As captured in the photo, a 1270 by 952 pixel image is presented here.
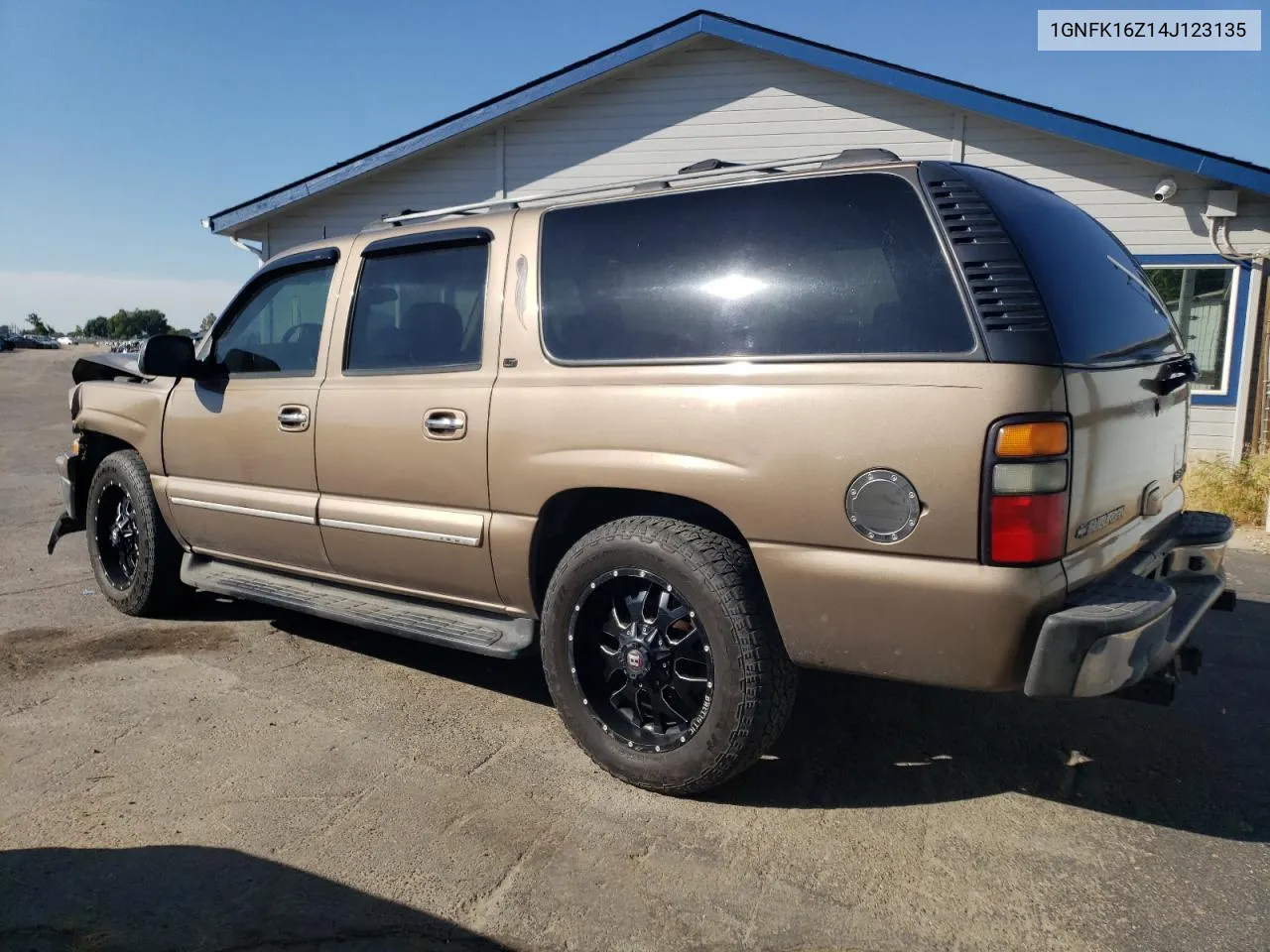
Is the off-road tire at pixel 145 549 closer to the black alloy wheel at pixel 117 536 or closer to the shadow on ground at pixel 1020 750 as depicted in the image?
the black alloy wheel at pixel 117 536

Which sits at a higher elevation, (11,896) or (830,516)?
(830,516)

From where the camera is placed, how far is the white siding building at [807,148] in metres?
9.55

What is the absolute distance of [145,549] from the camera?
495 centimetres

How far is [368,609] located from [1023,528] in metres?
2.62

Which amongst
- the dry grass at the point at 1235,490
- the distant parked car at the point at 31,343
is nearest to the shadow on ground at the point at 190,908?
the dry grass at the point at 1235,490

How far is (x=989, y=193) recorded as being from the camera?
9.15 feet

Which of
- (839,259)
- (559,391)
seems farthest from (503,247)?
(839,259)

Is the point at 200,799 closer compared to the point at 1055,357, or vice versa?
the point at 1055,357

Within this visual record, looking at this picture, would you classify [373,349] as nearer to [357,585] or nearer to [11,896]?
[357,585]

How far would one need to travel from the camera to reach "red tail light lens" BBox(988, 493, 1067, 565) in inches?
97.0

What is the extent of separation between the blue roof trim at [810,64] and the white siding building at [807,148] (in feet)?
0.05

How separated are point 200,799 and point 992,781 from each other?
2599 millimetres

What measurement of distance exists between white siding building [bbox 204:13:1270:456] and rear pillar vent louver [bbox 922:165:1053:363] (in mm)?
7379

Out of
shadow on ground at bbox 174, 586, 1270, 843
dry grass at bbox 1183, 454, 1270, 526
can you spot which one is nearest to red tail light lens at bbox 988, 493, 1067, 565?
shadow on ground at bbox 174, 586, 1270, 843
